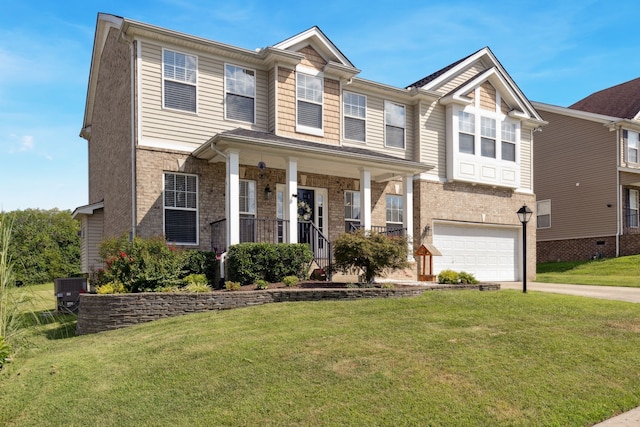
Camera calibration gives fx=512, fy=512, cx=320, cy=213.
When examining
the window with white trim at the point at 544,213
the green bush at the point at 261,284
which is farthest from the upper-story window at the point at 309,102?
the window with white trim at the point at 544,213

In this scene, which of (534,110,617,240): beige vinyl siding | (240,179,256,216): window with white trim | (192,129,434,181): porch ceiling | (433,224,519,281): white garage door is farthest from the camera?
(534,110,617,240): beige vinyl siding

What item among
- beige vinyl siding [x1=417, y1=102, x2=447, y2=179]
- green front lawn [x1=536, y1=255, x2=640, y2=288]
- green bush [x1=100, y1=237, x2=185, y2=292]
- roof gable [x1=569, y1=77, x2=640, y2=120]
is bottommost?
green front lawn [x1=536, y1=255, x2=640, y2=288]

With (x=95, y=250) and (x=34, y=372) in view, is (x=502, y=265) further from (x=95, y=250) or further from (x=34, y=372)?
(x=34, y=372)

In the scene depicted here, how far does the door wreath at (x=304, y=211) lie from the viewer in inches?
596

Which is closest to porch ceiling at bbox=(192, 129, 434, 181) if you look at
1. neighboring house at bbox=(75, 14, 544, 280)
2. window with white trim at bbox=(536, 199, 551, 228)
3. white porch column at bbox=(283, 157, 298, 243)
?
neighboring house at bbox=(75, 14, 544, 280)

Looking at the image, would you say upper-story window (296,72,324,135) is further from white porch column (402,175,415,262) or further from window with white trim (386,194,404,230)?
window with white trim (386,194,404,230)

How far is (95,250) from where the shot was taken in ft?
55.1

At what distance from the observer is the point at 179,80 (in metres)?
13.5

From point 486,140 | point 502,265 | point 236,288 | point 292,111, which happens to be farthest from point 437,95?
point 236,288

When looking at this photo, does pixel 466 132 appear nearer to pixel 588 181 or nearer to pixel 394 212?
pixel 394 212

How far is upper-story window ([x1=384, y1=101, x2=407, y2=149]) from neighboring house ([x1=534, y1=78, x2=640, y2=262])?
13.4 m

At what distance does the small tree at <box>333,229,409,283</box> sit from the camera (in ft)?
37.8

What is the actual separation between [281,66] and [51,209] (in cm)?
3853

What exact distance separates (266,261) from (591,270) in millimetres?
17581
